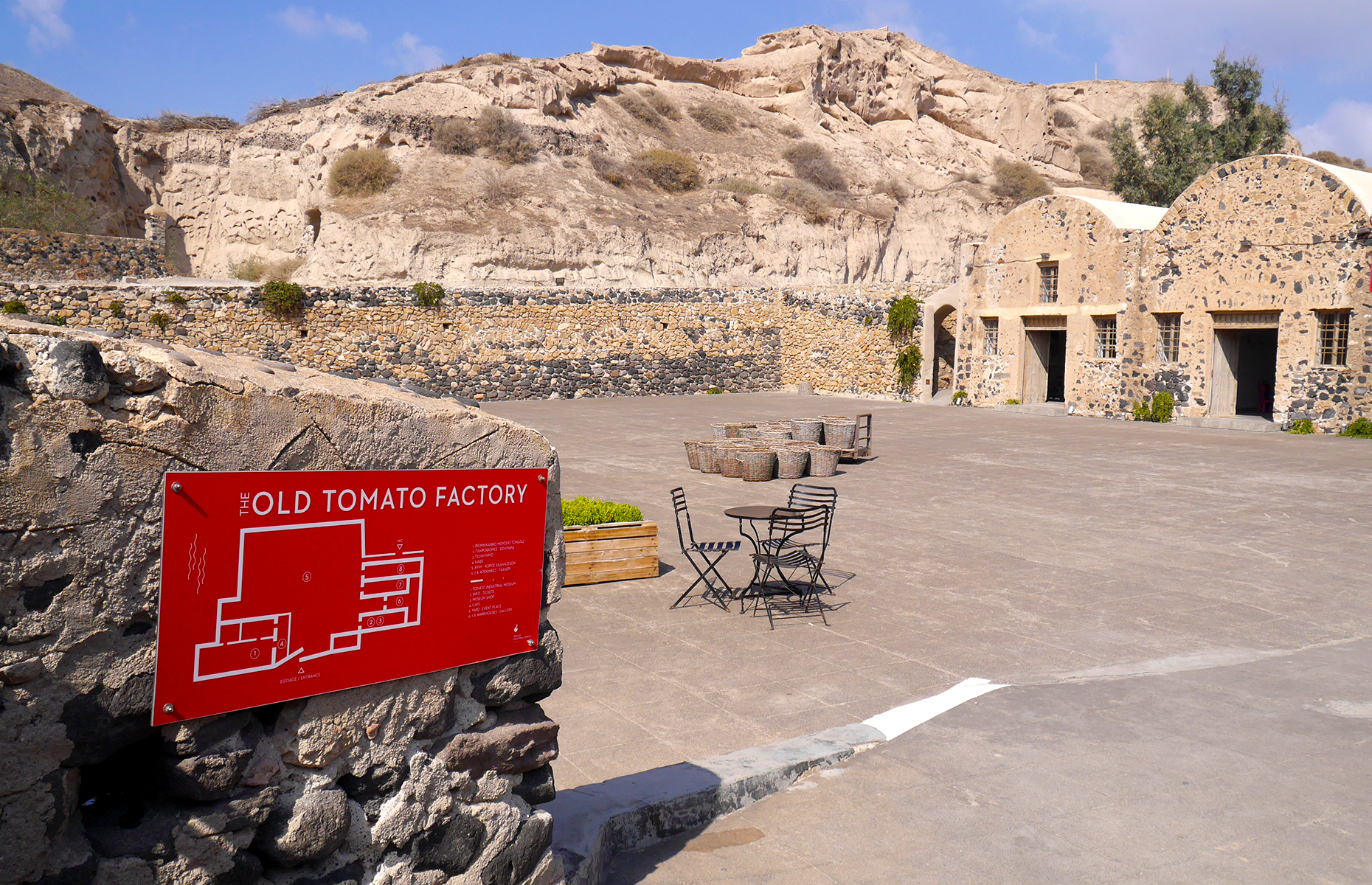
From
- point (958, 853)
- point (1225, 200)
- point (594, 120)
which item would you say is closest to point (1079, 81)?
point (594, 120)

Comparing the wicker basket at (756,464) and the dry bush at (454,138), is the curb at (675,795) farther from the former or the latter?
the dry bush at (454,138)

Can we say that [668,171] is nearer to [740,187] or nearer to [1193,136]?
[740,187]

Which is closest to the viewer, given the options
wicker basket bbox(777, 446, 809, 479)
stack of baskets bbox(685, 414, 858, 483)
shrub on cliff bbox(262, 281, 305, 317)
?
stack of baskets bbox(685, 414, 858, 483)

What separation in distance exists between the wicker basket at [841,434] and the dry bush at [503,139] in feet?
81.5

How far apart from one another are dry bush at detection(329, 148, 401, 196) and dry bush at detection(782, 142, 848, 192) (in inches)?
817

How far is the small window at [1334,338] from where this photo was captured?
1922cm

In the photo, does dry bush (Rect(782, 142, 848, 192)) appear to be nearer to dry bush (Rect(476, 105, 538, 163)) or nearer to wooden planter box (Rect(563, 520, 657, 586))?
dry bush (Rect(476, 105, 538, 163))

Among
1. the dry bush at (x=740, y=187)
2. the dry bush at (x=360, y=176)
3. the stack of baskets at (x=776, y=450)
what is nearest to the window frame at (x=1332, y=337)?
the stack of baskets at (x=776, y=450)

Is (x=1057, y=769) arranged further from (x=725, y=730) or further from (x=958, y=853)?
(x=725, y=730)

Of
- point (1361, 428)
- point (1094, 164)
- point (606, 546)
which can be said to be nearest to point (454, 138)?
point (1361, 428)

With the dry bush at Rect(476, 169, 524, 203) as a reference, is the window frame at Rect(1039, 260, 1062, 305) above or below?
below

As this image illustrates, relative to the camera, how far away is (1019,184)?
48562 mm

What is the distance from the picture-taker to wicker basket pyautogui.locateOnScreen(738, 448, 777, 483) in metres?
12.9

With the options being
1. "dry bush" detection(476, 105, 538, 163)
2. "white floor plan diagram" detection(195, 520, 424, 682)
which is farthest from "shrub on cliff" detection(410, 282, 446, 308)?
"white floor plan diagram" detection(195, 520, 424, 682)
